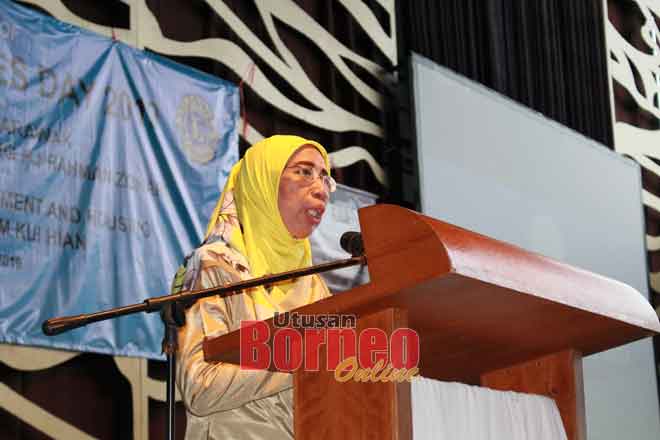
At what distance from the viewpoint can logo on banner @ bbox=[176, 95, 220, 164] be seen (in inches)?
134

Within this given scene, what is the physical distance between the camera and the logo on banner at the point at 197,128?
341 centimetres

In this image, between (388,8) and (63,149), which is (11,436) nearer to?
(63,149)

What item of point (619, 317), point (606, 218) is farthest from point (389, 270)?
point (606, 218)

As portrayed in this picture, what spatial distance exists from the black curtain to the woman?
254cm

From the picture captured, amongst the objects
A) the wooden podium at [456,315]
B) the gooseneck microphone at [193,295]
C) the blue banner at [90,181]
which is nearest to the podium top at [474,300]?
the wooden podium at [456,315]

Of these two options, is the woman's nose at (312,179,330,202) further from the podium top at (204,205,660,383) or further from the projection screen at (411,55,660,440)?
the projection screen at (411,55,660,440)

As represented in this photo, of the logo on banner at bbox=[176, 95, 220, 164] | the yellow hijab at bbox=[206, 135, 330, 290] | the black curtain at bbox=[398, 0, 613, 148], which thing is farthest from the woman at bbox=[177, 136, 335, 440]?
the black curtain at bbox=[398, 0, 613, 148]

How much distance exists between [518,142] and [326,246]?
1.39 meters

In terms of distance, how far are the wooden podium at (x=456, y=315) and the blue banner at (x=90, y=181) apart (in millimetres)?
1774

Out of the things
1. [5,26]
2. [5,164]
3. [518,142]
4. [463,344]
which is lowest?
[463,344]

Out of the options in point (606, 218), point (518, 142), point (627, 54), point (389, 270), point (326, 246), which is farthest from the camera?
point (627, 54)

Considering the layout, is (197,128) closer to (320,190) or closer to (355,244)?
(320,190)

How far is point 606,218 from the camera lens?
212 inches

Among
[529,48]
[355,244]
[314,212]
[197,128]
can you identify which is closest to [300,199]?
[314,212]
